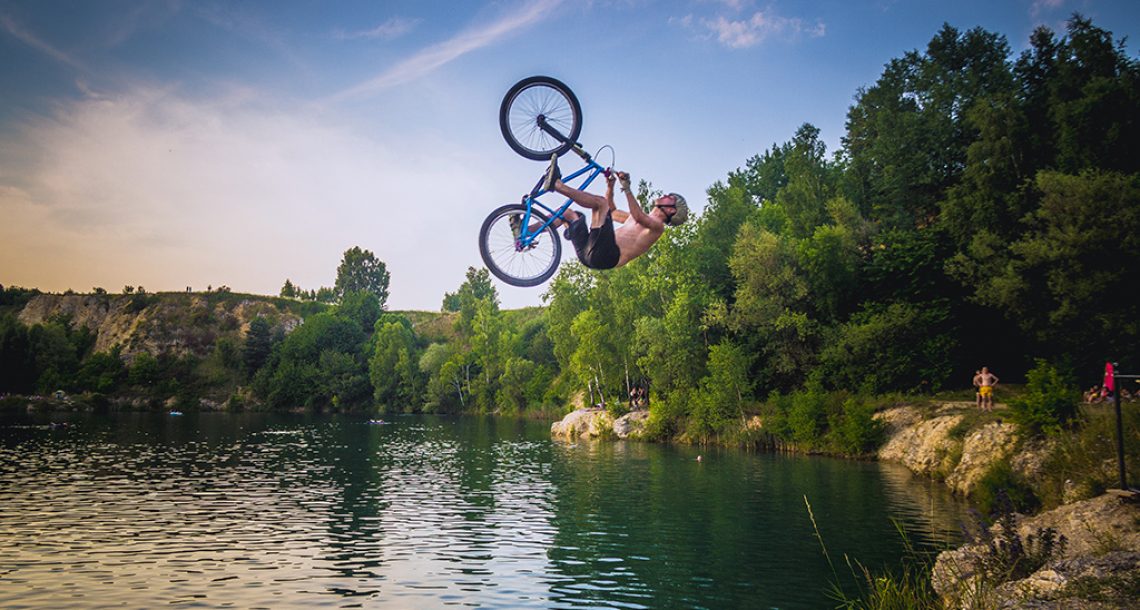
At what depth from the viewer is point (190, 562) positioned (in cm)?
1573

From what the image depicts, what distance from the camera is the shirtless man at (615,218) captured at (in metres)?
9.73

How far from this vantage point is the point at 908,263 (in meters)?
42.1

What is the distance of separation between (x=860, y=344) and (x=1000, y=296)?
7635 millimetres

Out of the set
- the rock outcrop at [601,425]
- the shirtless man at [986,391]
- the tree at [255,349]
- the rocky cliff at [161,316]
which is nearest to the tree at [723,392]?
the rock outcrop at [601,425]

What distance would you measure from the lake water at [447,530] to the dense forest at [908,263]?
974cm

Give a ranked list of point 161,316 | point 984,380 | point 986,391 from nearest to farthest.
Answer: point 986,391
point 984,380
point 161,316

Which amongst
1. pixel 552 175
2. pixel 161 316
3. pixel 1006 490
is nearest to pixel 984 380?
pixel 1006 490

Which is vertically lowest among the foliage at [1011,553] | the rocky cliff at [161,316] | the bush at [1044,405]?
the foliage at [1011,553]

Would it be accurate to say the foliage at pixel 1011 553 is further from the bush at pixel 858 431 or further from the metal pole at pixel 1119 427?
the bush at pixel 858 431

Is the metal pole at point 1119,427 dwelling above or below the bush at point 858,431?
above

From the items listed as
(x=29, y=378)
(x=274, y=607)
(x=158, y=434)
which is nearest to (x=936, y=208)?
(x=274, y=607)

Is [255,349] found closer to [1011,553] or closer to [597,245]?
[597,245]

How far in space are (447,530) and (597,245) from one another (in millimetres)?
12843

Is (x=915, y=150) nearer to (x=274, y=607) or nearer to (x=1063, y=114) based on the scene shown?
(x=1063, y=114)
